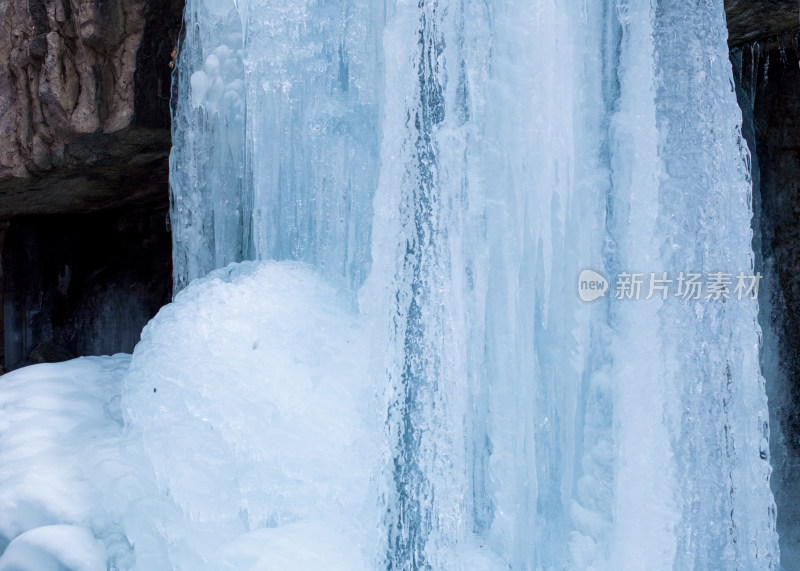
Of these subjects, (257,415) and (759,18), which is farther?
(759,18)

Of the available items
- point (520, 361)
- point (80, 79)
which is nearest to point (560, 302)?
point (520, 361)

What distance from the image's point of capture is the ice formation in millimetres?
2281

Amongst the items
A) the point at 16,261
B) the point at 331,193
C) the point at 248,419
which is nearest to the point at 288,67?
the point at 331,193

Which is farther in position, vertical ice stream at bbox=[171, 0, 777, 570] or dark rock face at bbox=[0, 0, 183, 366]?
dark rock face at bbox=[0, 0, 183, 366]

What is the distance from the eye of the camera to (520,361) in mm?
2396

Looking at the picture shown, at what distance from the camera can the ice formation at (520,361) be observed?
2281 mm

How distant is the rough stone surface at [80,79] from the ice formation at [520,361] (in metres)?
1.94

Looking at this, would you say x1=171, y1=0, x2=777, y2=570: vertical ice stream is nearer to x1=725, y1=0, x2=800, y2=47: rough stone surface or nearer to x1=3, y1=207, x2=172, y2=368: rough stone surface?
x1=725, y1=0, x2=800, y2=47: rough stone surface

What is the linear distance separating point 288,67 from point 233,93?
0.39 metres

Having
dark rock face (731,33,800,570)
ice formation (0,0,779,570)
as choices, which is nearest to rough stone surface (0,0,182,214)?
ice formation (0,0,779,570)

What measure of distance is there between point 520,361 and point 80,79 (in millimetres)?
3053

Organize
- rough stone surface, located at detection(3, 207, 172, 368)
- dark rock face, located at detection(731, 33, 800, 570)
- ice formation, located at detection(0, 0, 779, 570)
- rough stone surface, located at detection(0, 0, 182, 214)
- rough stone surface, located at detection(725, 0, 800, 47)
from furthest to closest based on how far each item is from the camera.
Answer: rough stone surface, located at detection(3, 207, 172, 368)
rough stone surface, located at detection(0, 0, 182, 214)
dark rock face, located at detection(731, 33, 800, 570)
rough stone surface, located at detection(725, 0, 800, 47)
ice formation, located at detection(0, 0, 779, 570)

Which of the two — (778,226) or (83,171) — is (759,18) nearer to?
(778,226)

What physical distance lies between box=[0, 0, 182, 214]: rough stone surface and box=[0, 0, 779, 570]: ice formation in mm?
1944
